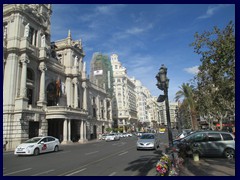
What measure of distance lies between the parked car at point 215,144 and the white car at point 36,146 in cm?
1145

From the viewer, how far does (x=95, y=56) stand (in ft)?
295

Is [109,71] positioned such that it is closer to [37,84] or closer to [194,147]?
[37,84]

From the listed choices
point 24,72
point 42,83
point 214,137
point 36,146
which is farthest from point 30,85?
point 214,137

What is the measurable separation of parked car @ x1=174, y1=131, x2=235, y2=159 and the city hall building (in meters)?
23.5

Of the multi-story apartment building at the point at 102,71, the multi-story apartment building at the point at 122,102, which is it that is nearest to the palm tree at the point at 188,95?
the multi-story apartment building at the point at 102,71

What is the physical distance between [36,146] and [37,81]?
70.9 ft

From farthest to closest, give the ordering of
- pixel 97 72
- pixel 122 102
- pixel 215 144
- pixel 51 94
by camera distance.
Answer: pixel 122 102, pixel 97 72, pixel 51 94, pixel 215 144

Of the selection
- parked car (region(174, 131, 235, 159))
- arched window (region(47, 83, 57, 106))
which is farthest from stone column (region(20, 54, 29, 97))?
parked car (region(174, 131, 235, 159))

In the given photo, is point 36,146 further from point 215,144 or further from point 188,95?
point 188,95

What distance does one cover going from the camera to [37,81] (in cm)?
3659

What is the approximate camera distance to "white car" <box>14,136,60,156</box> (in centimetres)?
1670

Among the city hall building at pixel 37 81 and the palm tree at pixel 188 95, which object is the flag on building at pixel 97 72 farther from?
the palm tree at pixel 188 95
